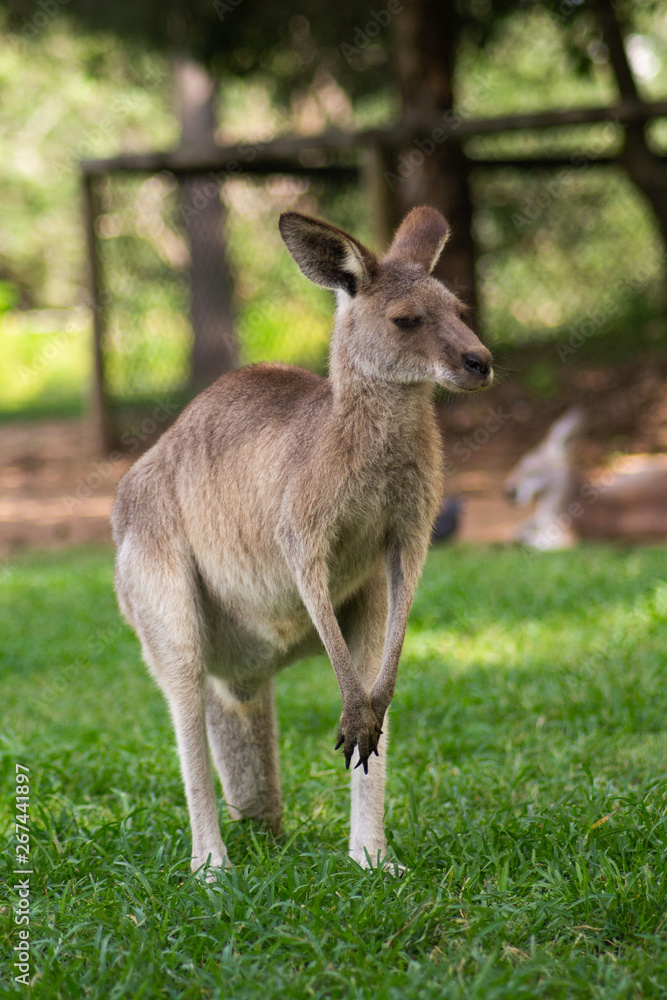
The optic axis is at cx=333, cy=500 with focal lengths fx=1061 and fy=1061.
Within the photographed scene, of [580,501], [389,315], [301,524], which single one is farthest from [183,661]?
[580,501]

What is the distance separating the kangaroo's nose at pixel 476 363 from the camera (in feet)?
7.12

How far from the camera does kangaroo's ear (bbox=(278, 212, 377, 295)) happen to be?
223 centimetres

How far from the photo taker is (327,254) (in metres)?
2.29

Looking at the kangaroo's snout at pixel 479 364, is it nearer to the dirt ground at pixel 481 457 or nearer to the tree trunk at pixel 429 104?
the dirt ground at pixel 481 457

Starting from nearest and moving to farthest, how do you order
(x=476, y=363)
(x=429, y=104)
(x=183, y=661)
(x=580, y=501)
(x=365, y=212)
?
(x=476, y=363) → (x=183, y=661) → (x=580, y=501) → (x=429, y=104) → (x=365, y=212)

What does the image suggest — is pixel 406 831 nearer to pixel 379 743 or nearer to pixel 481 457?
pixel 379 743

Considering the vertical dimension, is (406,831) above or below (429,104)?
below

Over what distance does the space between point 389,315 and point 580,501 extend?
4469 mm

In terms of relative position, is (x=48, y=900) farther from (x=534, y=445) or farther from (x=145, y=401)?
(x=145, y=401)

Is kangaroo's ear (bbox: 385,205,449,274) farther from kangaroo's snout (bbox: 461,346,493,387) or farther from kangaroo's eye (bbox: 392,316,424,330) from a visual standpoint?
kangaroo's snout (bbox: 461,346,493,387)

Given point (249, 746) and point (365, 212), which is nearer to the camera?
point (249, 746)

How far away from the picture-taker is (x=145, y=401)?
10055 mm

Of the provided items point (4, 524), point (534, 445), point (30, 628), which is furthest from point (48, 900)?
point (534, 445)

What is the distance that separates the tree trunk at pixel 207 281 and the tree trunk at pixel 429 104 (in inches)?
71.7
